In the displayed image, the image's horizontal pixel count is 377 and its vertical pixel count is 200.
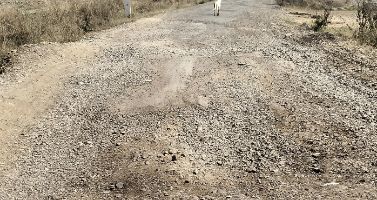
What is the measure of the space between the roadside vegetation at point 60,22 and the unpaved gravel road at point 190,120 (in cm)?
92

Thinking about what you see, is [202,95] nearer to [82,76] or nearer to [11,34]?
[82,76]

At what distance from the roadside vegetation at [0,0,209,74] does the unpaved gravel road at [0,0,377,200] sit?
0.92m

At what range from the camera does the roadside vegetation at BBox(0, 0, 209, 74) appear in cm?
1220

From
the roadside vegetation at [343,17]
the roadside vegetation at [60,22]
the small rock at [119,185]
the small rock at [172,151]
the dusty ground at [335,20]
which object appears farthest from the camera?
the dusty ground at [335,20]

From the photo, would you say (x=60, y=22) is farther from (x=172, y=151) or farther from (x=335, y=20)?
(x=335, y=20)

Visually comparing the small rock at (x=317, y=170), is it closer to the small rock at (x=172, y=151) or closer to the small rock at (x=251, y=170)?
the small rock at (x=251, y=170)

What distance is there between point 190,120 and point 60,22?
25.7ft

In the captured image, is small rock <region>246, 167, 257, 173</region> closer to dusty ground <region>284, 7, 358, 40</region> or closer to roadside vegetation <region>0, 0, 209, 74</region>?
roadside vegetation <region>0, 0, 209, 74</region>

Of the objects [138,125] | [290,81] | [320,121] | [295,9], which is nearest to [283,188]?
[320,121]

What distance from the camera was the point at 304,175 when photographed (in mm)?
6305

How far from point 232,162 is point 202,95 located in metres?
2.36

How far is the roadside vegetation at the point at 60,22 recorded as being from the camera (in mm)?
12203

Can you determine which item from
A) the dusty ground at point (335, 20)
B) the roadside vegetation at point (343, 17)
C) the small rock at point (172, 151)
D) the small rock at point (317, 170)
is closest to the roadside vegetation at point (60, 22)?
the dusty ground at point (335, 20)

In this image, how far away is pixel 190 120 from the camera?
25.6 feet
